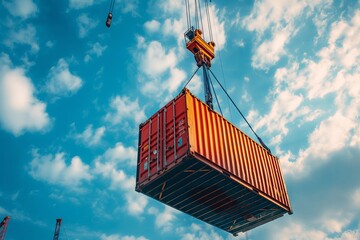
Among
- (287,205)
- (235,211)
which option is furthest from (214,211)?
(287,205)

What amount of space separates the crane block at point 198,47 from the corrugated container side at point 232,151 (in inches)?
266

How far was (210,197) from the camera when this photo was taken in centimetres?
1692

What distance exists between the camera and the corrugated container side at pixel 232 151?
15.2 meters

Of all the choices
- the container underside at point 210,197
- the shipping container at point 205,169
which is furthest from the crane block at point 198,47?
the container underside at point 210,197

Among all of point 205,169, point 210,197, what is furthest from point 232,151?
point 210,197

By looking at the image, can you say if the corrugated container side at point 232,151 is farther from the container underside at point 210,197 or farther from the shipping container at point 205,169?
the container underside at point 210,197

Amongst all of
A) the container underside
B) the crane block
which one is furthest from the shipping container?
the crane block

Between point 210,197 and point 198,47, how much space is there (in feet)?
34.4

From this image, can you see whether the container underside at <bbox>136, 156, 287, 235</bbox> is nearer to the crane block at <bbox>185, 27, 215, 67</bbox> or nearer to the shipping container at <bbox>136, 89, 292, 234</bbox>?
the shipping container at <bbox>136, 89, 292, 234</bbox>

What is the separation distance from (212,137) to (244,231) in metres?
7.24

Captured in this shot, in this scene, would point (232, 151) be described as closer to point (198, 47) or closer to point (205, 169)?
point (205, 169)

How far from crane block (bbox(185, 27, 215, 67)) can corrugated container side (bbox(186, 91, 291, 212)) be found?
22.2ft

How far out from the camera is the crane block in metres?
23.1

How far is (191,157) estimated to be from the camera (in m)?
14.1
